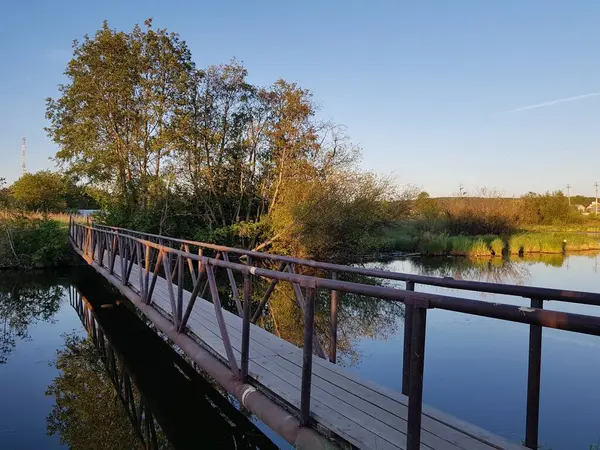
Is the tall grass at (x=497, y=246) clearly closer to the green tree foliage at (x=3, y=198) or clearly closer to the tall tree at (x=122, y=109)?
the tall tree at (x=122, y=109)

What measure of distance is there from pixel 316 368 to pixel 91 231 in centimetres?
1009

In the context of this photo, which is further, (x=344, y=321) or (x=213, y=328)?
(x=344, y=321)

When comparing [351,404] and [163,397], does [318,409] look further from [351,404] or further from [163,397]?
[163,397]

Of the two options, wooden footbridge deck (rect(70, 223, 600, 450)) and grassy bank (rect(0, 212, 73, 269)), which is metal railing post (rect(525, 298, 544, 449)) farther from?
grassy bank (rect(0, 212, 73, 269))

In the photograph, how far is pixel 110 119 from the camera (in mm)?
17344

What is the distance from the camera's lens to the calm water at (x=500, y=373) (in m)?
4.66

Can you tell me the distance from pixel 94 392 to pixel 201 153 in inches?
553

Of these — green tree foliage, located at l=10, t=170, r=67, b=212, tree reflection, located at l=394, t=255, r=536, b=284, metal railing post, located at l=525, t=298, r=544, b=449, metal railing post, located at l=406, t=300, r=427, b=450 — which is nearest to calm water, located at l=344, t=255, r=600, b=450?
metal railing post, located at l=525, t=298, r=544, b=449

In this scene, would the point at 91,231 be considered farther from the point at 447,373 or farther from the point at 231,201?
the point at 447,373

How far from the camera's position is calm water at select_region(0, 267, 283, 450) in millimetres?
4520

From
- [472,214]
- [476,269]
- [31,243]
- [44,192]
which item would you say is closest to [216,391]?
[476,269]

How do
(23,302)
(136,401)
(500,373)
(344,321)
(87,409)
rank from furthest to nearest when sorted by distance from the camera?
(23,302)
(344,321)
(500,373)
(136,401)
(87,409)

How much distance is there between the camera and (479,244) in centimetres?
2209

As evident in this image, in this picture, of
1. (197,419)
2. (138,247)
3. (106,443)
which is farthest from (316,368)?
(138,247)
